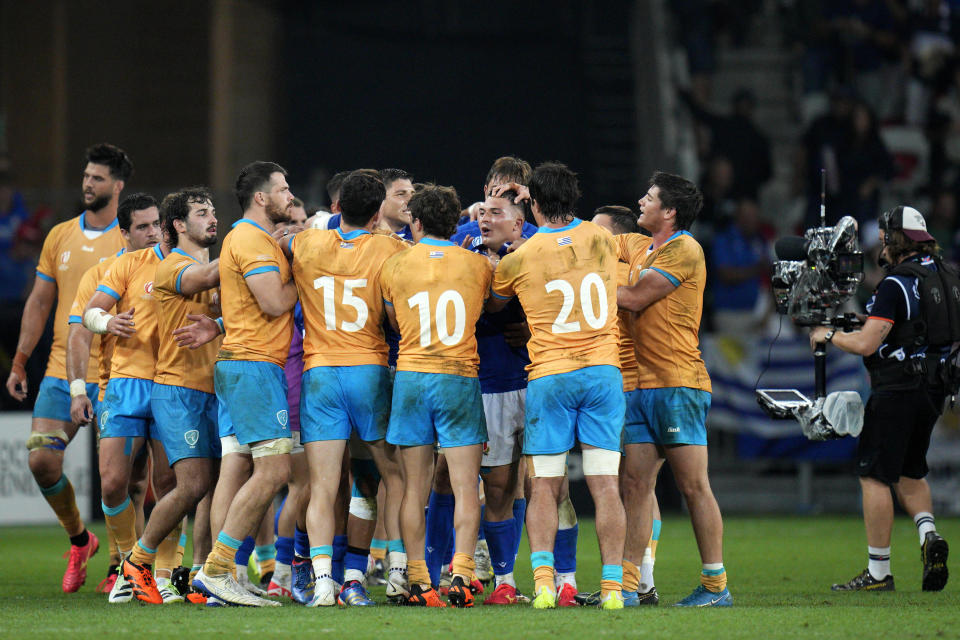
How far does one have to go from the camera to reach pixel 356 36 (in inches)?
787

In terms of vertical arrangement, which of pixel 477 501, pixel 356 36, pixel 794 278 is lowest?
pixel 477 501

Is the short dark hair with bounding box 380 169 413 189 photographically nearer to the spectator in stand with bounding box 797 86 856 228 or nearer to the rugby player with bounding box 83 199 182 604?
the rugby player with bounding box 83 199 182 604

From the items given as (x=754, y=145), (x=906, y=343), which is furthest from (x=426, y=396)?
(x=754, y=145)

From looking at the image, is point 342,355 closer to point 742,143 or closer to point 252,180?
point 252,180

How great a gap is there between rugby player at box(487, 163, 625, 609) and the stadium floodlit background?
30.5 ft

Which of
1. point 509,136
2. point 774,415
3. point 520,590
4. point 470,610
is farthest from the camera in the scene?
point 509,136

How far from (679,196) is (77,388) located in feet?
13.1

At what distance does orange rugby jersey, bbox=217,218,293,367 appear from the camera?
24.3 ft

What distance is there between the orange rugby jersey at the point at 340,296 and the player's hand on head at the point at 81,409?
5.80 ft

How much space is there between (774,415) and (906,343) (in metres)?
1.28

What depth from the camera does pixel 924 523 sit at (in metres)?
8.59

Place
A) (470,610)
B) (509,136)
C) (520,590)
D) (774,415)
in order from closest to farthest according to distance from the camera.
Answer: (470,610)
(774,415)
(520,590)
(509,136)

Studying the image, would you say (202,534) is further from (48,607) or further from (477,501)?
(477,501)

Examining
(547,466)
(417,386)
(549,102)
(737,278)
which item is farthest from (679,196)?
(549,102)
